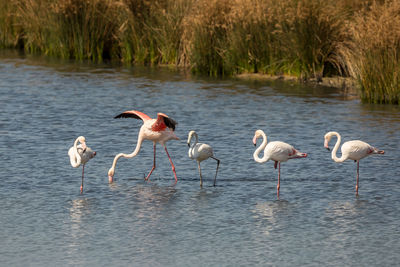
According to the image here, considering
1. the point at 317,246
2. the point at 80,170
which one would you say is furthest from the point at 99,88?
the point at 317,246

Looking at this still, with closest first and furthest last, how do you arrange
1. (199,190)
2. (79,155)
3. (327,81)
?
(79,155)
(199,190)
(327,81)

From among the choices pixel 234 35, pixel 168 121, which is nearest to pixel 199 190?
pixel 168 121

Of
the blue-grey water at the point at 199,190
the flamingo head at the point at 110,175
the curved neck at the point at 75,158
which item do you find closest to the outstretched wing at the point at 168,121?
the blue-grey water at the point at 199,190

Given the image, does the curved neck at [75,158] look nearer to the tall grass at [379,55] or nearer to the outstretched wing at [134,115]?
the outstretched wing at [134,115]

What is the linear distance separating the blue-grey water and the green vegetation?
4.07 feet

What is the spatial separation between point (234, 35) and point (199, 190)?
10.2 metres

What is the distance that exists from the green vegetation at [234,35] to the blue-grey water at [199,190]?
124 cm

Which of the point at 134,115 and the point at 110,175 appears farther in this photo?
the point at 134,115

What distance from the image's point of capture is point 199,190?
9.55 metres

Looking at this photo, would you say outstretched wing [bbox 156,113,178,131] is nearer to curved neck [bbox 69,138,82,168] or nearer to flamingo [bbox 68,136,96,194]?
flamingo [bbox 68,136,96,194]

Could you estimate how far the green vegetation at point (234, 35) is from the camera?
1568 cm

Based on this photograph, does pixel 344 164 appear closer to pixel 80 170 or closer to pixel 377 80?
pixel 80 170

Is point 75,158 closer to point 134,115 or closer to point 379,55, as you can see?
point 134,115

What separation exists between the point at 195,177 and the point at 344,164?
2247 mm
